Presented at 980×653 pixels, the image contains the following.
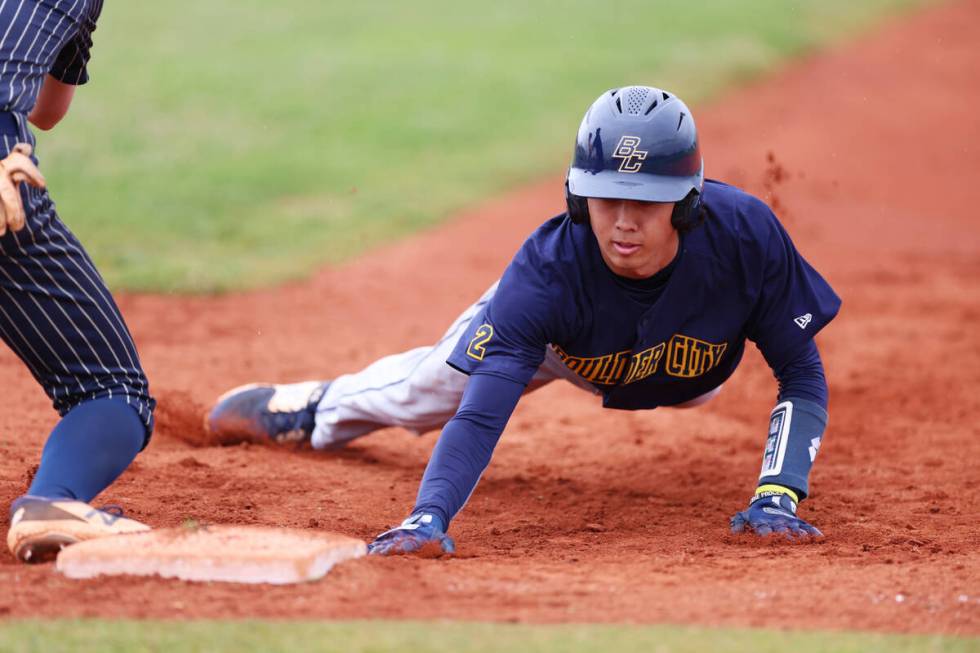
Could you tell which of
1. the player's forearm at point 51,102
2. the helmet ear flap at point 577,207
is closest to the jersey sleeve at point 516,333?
the helmet ear flap at point 577,207

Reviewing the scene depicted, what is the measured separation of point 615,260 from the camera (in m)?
3.90

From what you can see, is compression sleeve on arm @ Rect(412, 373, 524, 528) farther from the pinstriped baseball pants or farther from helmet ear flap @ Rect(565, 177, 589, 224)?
the pinstriped baseball pants

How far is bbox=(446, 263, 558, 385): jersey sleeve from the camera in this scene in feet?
12.8

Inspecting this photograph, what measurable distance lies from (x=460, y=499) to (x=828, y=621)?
3.64 feet

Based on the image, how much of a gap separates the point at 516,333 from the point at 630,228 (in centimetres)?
46

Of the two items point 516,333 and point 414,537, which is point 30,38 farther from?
point 414,537

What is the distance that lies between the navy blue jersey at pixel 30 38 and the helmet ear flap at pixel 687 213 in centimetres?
182

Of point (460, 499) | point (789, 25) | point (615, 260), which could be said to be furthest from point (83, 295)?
point (789, 25)

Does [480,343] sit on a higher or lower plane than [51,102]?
lower

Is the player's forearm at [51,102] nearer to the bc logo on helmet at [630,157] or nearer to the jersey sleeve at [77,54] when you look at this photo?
the jersey sleeve at [77,54]

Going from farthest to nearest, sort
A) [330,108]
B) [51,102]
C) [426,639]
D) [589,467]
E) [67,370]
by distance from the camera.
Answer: [330,108] < [589,467] < [51,102] < [67,370] < [426,639]

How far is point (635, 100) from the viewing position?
13.1 ft

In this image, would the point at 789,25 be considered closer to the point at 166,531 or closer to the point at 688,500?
the point at 688,500

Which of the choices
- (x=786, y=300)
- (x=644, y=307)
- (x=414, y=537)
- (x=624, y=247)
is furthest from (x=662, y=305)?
(x=414, y=537)
